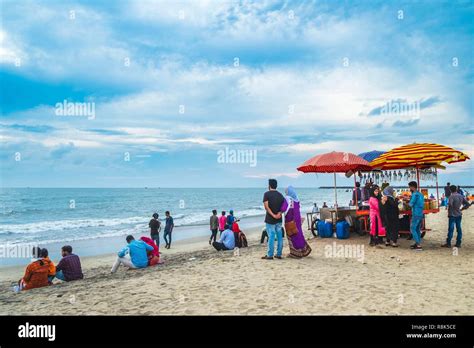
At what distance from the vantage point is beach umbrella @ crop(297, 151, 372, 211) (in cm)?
1148

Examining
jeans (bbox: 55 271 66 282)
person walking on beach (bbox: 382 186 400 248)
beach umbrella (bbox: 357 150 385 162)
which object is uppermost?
beach umbrella (bbox: 357 150 385 162)

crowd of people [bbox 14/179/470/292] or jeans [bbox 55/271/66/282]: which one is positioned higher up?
crowd of people [bbox 14/179/470/292]

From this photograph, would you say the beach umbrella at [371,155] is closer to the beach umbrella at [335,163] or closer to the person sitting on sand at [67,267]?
the beach umbrella at [335,163]

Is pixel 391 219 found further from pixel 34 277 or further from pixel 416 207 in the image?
pixel 34 277

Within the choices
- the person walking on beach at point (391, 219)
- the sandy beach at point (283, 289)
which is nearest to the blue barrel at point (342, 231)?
the person walking on beach at point (391, 219)

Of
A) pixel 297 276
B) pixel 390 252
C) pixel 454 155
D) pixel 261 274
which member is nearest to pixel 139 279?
pixel 261 274

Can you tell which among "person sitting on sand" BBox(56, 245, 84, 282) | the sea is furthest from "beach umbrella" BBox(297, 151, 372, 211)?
the sea

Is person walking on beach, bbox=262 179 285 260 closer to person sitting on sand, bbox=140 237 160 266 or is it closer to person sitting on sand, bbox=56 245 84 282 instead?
person sitting on sand, bbox=140 237 160 266

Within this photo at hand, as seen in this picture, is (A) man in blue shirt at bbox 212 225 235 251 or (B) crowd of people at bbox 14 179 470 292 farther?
(A) man in blue shirt at bbox 212 225 235 251

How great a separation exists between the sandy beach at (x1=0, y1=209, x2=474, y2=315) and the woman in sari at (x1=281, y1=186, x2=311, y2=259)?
29cm
